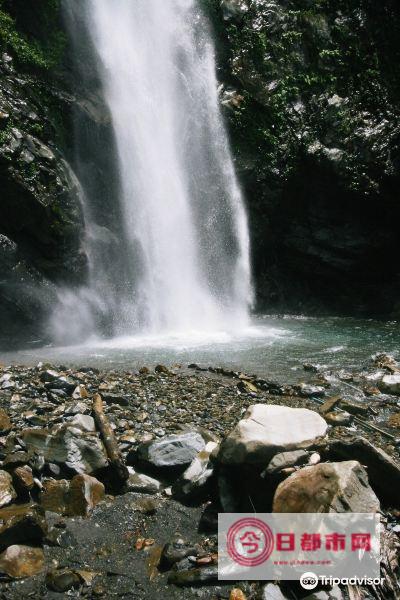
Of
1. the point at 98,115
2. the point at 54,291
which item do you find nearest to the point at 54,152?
the point at 98,115

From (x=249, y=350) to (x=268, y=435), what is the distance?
26.0ft

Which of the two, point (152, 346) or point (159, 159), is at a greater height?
point (159, 159)

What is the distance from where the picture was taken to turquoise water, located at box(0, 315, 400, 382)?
10203 mm

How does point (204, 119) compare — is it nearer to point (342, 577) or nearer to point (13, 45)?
point (13, 45)

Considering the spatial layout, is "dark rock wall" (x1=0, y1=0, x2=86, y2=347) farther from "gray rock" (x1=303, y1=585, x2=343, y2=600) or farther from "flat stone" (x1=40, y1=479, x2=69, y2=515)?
"gray rock" (x1=303, y1=585, x2=343, y2=600)

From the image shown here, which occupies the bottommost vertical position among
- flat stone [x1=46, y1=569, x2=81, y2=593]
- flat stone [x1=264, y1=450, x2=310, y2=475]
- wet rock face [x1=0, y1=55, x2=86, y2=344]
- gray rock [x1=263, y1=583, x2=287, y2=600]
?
gray rock [x1=263, y1=583, x2=287, y2=600]

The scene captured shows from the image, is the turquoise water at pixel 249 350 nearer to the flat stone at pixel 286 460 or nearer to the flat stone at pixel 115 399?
the flat stone at pixel 115 399

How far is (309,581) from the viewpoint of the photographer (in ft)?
10.2

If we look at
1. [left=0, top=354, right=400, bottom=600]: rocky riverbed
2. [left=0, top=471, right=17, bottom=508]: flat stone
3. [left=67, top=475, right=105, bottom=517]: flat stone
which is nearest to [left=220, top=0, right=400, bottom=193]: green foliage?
[left=0, top=354, right=400, bottom=600]: rocky riverbed

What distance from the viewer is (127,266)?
17609mm

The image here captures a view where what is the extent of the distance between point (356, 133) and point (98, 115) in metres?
12.0

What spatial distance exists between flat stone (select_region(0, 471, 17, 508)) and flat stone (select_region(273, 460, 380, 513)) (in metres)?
2.51

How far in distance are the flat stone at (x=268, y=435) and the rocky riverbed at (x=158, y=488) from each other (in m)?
0.01

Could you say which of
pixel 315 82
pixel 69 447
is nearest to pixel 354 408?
pixel 69 447
